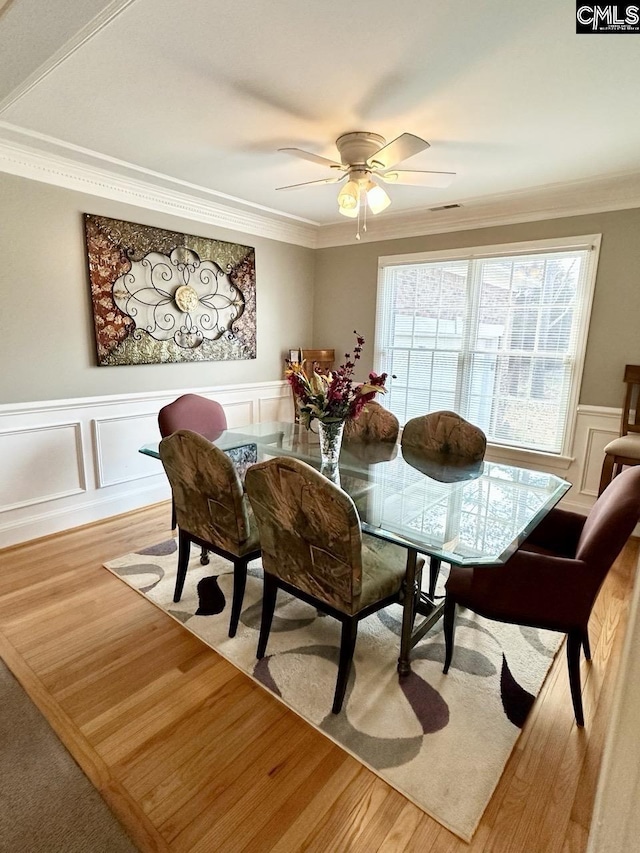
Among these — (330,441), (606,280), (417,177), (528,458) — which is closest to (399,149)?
(417,177)

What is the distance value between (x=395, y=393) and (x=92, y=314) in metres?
2.79

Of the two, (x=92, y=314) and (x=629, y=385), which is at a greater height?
(x=92, y=314)

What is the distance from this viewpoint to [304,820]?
1.33 metres

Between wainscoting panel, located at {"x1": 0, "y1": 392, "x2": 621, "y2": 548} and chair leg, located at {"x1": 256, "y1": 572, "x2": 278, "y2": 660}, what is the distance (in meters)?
2.06

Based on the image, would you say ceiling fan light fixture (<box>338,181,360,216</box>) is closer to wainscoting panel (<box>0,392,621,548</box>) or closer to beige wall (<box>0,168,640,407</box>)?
beige wall (<box>0,168,640,407</box>)

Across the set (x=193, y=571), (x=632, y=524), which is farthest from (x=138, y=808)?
(x=632, y=524)

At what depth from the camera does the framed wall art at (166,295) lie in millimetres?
3180

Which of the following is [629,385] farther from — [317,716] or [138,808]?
[138,808]

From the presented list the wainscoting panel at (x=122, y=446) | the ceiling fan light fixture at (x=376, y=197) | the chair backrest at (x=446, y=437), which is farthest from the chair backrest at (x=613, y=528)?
the wainscoting panel at (x=122, y=446)

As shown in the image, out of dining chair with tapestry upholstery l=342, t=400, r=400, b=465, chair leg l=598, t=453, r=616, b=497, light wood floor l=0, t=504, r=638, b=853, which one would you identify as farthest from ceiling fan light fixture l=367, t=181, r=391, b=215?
light wood floor l=0, t=504, r=638, b=853

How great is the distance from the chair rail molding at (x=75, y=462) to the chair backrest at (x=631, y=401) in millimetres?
3397

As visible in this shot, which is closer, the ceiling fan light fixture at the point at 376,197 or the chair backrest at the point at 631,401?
the ceiling fan light fixture at the point at 376,197

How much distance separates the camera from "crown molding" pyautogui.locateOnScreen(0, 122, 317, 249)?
8.63ft

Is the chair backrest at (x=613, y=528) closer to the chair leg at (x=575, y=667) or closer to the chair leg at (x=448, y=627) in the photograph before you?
the chair leg at (x=575, y=667)
